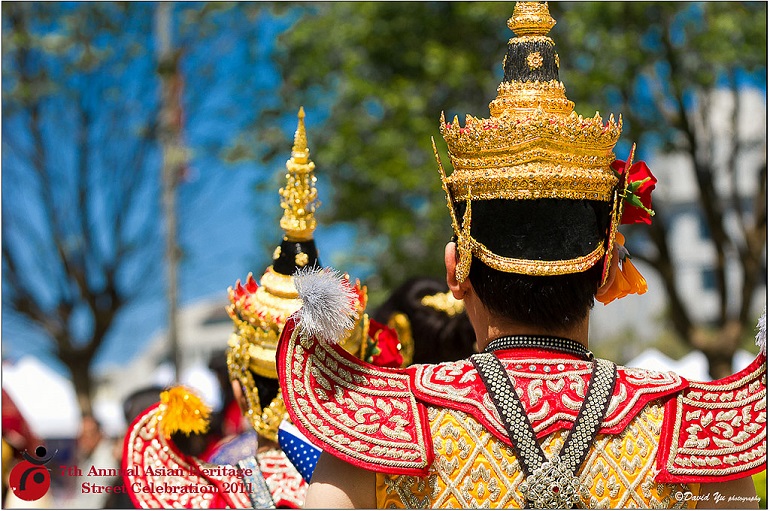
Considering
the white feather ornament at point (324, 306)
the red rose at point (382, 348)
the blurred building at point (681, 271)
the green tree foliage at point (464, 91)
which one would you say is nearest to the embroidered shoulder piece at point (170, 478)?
the red rose at point (382, 348)

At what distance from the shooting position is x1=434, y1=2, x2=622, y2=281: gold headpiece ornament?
2.64 metres

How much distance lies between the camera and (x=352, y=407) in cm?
259

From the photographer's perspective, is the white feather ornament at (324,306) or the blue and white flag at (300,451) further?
the blue and white flag at (300,451)

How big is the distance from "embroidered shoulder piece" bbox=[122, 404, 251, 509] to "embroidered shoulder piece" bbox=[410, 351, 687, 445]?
1.10 meters

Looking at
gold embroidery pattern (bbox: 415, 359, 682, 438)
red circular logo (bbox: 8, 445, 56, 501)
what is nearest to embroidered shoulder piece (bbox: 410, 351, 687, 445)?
gold embroidery pattern (bbox: 415, 359, 682, 438)

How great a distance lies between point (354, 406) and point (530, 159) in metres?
0.67

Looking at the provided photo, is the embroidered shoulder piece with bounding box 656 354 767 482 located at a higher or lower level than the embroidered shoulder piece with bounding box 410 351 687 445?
lower

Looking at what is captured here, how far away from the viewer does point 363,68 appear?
47.6 feet

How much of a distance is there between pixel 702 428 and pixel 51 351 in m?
13.5

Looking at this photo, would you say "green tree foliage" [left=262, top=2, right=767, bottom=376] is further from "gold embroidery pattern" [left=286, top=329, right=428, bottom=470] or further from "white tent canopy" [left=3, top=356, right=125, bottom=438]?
"gold embroidery pattern" [left=286, top=329, right=428, bottom=470]

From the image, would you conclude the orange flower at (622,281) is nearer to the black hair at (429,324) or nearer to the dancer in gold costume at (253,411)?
the dancer in gold costume at (253,411)

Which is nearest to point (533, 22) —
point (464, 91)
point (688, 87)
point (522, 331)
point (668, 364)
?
point (522, 331)

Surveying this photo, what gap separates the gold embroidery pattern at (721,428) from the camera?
8.52ft

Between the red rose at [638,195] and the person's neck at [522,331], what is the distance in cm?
34
